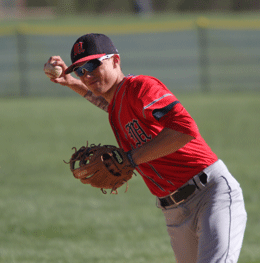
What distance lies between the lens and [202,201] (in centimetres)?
323

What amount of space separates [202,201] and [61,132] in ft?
33.9

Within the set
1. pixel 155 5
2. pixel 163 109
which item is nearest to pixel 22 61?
pixel 163 109

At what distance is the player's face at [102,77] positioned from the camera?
3.22 meters

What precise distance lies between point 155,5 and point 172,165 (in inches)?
1514

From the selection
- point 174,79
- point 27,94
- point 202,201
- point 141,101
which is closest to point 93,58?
point 141,101

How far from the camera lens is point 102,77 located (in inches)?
127

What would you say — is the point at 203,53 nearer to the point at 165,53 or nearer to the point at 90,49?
the point at 165,53

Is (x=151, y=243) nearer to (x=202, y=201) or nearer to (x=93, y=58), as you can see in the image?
(x=202, y=201)

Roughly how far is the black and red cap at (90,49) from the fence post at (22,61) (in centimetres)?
1627

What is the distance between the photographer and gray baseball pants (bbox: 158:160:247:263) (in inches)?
117

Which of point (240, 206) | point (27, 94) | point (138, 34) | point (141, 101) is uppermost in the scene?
point (141, 101)

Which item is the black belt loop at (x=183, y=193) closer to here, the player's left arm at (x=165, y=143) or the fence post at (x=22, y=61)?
the player's left arm at (x=165, y=143)

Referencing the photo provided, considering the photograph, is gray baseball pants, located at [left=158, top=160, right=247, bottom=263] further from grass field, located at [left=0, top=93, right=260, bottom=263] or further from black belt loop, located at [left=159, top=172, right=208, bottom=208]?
grass field, located at [left=0, top=93, right=260, bottom=263]

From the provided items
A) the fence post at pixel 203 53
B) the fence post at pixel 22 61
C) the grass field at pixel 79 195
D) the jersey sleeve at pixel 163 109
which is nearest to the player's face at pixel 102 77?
the jersey sleeve at pixel 163 109
